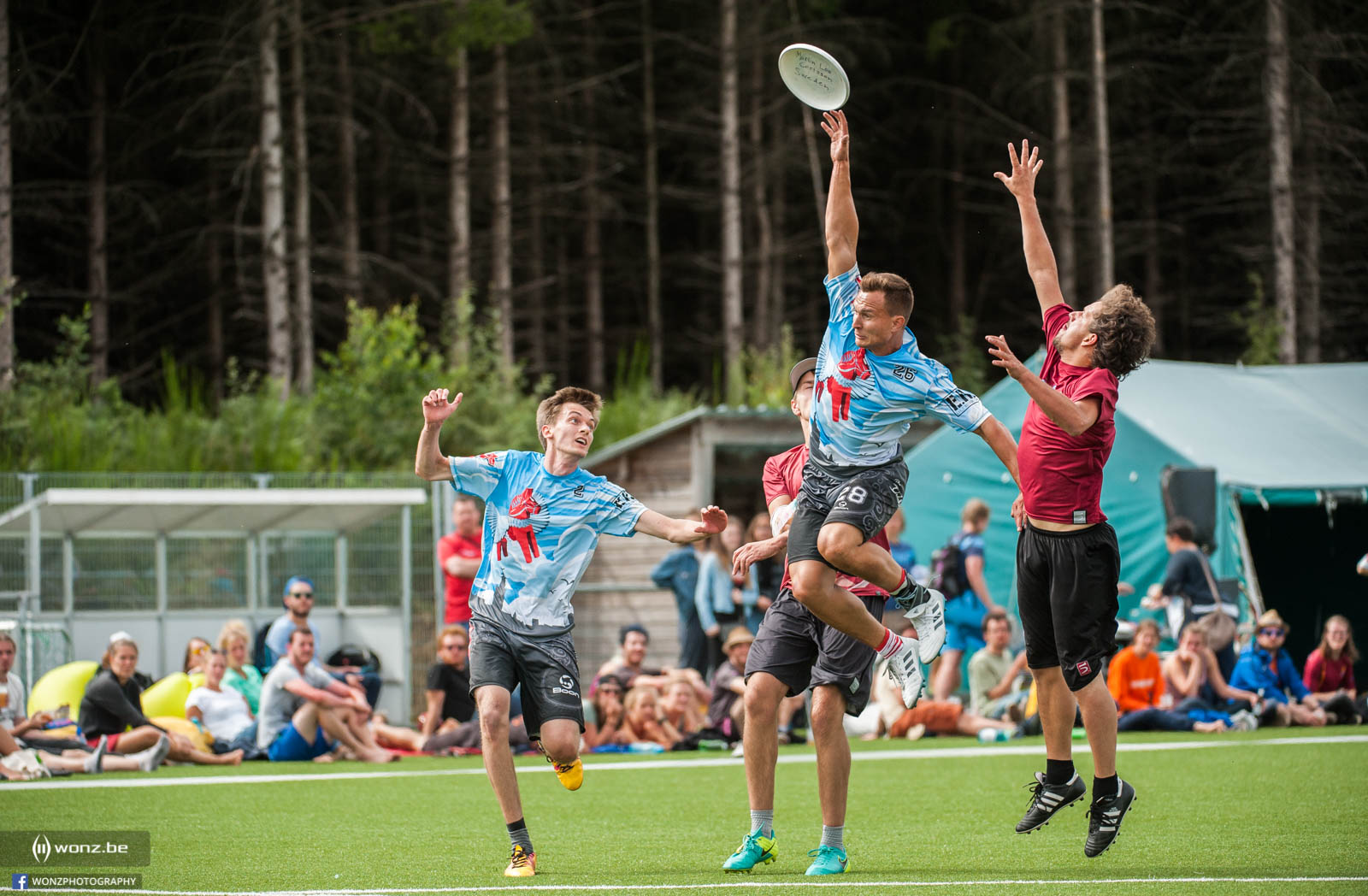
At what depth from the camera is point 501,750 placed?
6.36 metres

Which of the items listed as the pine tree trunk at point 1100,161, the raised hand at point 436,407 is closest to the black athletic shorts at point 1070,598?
the raised hand at point 436,407

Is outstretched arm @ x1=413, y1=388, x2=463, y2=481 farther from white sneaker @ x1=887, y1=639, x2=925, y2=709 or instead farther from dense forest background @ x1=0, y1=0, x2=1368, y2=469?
dense forest background @ x1=0, y1=0, x2=1368, y2=469

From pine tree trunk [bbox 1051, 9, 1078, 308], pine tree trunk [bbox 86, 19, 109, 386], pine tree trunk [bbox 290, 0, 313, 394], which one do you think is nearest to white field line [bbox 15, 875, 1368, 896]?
pine tree trunk [bbox 290, 0, 313, 394]

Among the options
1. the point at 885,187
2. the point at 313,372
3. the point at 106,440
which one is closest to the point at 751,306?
the point at 885,187

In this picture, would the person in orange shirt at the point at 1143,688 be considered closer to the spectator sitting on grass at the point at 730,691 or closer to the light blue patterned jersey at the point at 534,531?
the spectator sitting on grass at the point at 730,691

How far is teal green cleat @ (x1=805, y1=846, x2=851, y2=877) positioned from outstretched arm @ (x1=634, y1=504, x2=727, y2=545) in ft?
4.30

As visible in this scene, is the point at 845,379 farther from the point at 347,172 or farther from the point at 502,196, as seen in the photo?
the point at 347,172

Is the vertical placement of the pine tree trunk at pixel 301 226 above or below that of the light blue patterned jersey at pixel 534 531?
above

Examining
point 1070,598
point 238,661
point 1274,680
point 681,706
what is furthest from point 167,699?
point 1274,680

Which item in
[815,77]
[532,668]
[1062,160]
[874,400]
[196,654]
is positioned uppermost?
[1062,160]

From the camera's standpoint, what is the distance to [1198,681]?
573 inches

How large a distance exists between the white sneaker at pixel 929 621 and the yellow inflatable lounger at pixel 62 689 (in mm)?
9126

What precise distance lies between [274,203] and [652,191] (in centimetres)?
1244

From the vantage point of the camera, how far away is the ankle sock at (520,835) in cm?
627
